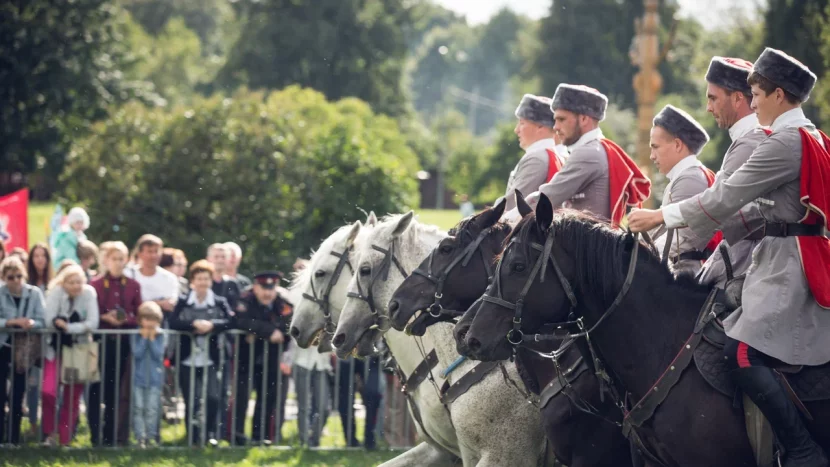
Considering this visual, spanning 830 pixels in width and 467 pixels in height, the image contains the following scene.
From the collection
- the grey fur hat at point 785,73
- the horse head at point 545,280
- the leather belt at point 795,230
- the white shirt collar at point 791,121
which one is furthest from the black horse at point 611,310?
the grey fur hat at point 785,73

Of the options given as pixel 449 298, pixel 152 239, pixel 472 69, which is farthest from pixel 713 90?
pixel 472 69

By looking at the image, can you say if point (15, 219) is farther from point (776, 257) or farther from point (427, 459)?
point (776, 257)

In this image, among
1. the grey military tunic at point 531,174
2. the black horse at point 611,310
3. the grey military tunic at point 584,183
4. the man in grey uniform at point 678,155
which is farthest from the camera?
the grey military tunic at point 531,174

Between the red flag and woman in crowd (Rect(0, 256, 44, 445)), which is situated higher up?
the red flag

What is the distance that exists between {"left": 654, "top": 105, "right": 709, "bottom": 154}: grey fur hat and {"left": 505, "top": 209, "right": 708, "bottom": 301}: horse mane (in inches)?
61.3

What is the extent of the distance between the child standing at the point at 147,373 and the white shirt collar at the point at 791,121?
24.7 feet

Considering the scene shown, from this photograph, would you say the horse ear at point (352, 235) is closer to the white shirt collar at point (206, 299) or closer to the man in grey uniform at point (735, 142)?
the man in grey uniform at point (735, 142)

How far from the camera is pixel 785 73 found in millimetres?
5387

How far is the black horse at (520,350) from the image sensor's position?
630 cm

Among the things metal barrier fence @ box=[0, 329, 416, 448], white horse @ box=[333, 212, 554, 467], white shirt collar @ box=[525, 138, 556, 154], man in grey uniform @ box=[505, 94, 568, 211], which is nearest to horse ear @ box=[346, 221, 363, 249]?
white horse @ box=[333, 212, 554, 467]

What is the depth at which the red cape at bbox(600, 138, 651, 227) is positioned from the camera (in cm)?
723

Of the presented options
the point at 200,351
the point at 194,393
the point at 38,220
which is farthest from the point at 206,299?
the point at 38,220

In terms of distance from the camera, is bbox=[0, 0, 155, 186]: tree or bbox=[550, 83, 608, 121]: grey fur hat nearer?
bbox=[550, 83, 608, 121]: grey fur hat

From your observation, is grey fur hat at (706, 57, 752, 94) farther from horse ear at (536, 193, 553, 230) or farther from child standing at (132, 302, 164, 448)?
child standing at (132, 302, 164, 448)
